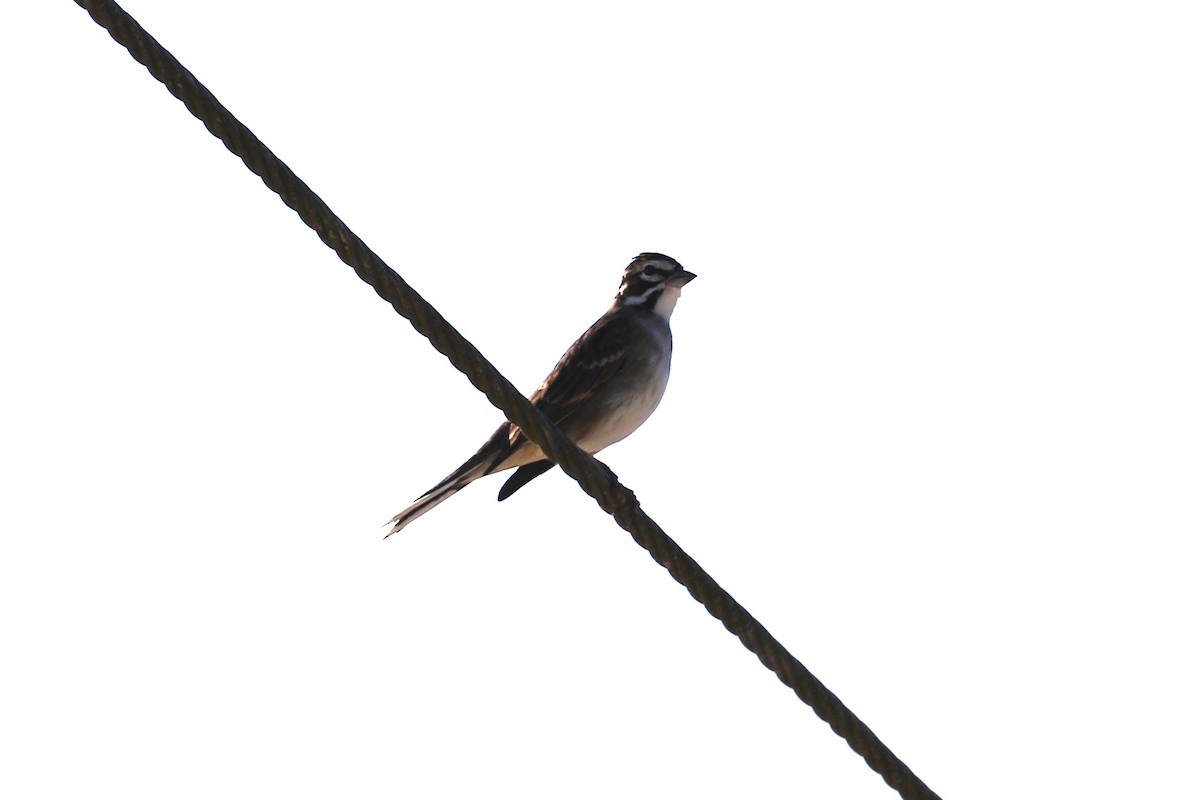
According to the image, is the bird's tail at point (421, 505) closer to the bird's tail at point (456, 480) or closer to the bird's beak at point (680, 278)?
the bird's tail at point (456, 480)

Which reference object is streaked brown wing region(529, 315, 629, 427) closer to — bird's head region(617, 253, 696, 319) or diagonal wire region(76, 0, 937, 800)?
bird's head region(617, 253, 696, 319)

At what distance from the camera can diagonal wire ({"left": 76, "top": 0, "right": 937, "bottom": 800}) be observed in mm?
6043

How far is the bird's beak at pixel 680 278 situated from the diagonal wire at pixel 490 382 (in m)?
5.09

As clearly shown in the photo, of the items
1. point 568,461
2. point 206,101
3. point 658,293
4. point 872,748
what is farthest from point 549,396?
point 206,101

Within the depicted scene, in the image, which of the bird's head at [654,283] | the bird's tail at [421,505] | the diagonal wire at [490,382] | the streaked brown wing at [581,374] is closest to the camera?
the diagonal wire at [490,382]

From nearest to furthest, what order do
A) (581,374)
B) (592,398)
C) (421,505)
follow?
1. (421,505)
2. (592,398)
3. (581,374)

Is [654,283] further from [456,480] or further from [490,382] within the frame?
[490,382]

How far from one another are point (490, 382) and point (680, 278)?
5943mm

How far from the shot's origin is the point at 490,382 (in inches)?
269

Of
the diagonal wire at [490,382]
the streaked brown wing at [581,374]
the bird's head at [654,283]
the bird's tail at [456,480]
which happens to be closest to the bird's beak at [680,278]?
the bird's head at [654,283]

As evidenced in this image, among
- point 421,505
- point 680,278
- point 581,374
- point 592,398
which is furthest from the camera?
point 680,278

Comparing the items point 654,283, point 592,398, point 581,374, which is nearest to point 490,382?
point 592,398

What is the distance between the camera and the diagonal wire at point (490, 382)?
19.8 ft

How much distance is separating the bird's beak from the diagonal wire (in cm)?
509
